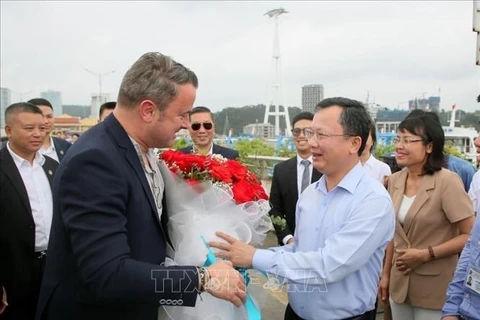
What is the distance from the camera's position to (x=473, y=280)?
190 centimetres

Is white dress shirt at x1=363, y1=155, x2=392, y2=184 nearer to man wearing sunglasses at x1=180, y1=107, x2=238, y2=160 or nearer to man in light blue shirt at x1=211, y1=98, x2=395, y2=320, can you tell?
man wearing sunglasses at x1=180, y1=107, x2=238, y2=160

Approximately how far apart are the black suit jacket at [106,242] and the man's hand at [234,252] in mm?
245

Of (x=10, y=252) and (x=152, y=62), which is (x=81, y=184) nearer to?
(x=152, y=62)

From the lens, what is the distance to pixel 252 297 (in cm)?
197

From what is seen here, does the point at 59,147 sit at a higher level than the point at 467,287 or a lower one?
higher

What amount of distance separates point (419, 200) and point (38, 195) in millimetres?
2846

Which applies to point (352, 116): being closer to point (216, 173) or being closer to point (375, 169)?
point (216, 173)

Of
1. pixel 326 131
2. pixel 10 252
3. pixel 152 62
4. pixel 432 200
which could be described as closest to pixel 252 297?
pixel 326 131

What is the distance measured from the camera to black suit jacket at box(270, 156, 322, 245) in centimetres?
379

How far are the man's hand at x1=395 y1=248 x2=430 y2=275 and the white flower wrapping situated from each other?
1.36 m

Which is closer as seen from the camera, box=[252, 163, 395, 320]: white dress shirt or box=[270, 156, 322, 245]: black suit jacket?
box=[252, 163, 395, 320]: white dress shirt

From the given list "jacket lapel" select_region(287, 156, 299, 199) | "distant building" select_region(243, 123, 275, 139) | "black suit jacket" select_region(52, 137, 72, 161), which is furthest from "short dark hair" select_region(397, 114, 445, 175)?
"distant building" select_region(243, 123, 275, 139)

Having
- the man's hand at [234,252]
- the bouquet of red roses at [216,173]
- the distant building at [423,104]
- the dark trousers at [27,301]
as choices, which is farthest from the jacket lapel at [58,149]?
the distant building at [423,104]

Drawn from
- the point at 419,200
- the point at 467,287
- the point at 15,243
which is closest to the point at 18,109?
the point at 15,243
